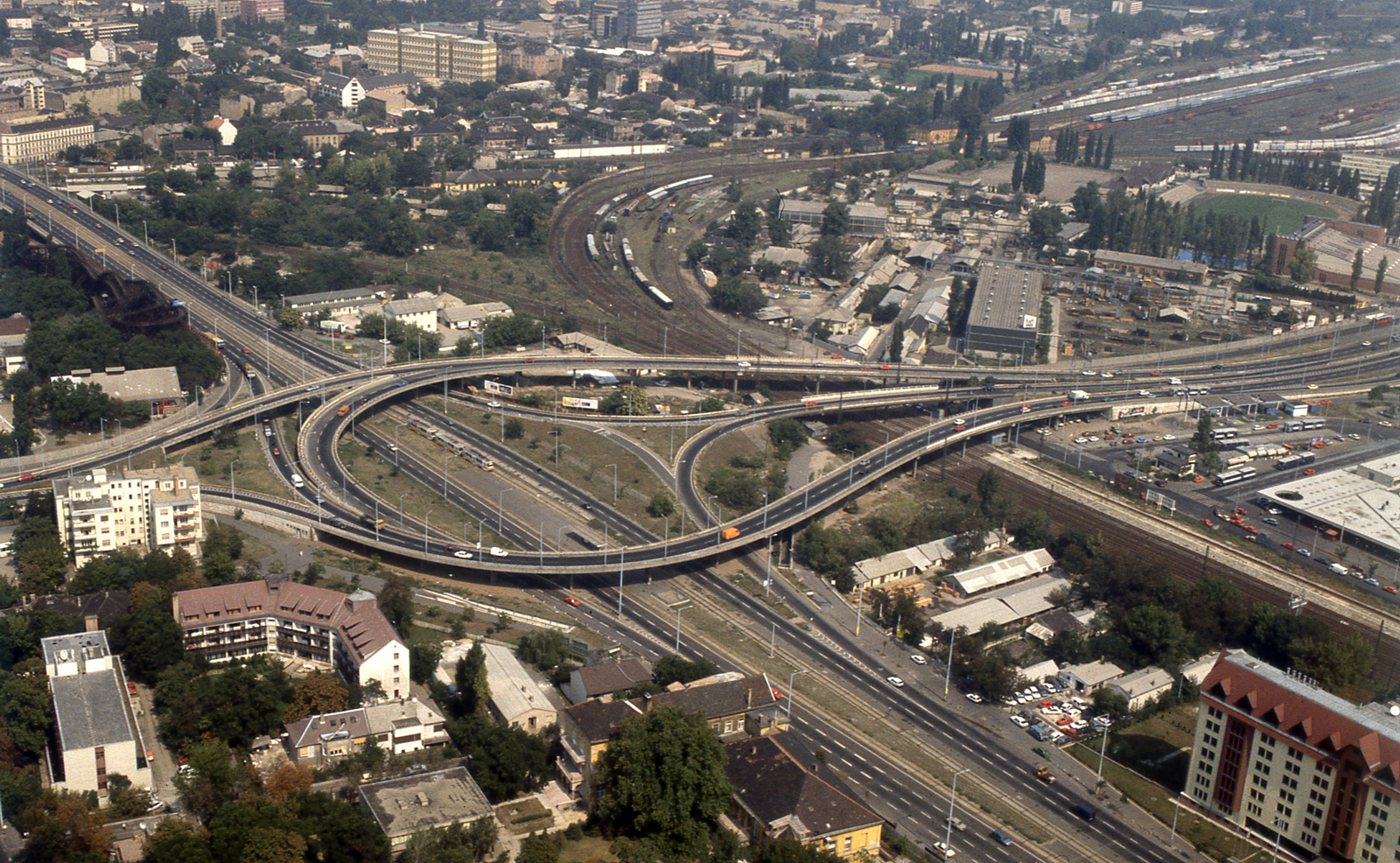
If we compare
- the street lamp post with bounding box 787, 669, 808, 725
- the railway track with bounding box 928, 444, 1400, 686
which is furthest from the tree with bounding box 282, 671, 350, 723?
the railway track with bounding box 928, 444, 1400, 686

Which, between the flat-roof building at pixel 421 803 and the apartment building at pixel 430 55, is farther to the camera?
the apartment building at pixel 430 55

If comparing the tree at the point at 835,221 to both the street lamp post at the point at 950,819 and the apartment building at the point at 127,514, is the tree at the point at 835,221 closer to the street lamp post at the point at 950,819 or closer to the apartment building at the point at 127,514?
the apartment building at the point at 127,514

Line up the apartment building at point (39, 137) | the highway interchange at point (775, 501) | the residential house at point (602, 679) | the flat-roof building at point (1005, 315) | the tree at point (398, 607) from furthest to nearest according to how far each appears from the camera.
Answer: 1. the apartment building at point (39, 137)
2. the flat-roof building at point (1005, 315)
3. the tree at point (398, 607)
4. the highway interchange at point (775, 501)
5. the residential house at point (602, 679)

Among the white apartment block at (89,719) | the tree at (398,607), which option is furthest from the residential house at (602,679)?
the white apartment block at (89,719)

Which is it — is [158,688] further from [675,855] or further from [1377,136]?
[1377,136]

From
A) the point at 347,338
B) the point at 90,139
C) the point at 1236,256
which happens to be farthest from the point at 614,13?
the point at 347,338

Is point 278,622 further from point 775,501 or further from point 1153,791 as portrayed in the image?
point 1153,791

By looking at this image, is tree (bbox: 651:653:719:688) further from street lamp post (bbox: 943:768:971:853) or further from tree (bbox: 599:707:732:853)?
street lamp post (bbox: 943:768:971:853)
